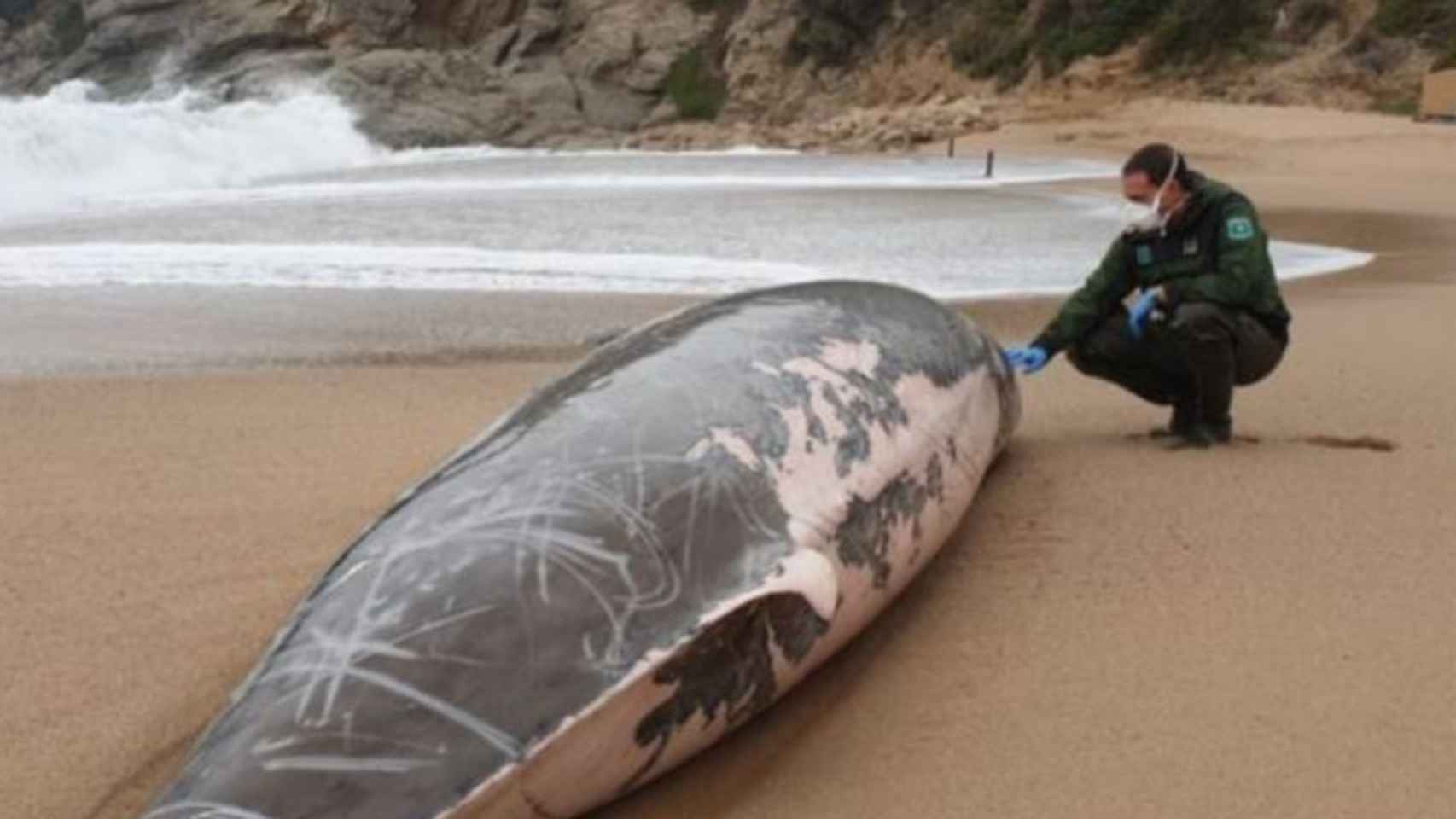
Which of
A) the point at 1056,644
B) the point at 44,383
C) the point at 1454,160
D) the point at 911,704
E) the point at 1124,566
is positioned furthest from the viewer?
the point at 1454,160

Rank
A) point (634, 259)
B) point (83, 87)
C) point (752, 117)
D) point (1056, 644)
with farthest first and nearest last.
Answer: point (83, 87), point (752, 117), point (634, 259), point (1056, 644)

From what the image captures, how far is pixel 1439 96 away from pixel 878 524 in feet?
110

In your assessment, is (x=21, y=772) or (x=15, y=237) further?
(x=15, y=237)

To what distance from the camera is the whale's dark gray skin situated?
7.83 feet

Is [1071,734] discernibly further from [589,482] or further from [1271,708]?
[589,482]

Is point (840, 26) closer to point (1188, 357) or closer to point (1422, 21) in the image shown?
point (1422, 21)

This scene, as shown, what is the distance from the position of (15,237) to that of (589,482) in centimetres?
1268

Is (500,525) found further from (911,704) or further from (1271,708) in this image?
(1271,708)

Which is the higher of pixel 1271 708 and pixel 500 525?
pixel 500 525

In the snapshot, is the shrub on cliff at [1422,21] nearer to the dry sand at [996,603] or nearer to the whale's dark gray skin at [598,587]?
the dry sand at [996,603]

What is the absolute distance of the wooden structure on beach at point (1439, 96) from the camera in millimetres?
32444

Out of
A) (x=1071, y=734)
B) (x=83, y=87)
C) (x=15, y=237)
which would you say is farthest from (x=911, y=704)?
(x=83, y=87)

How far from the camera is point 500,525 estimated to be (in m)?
2.86

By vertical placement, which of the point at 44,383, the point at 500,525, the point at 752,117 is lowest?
the point at 752,117
